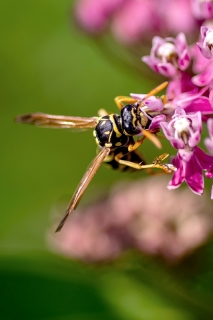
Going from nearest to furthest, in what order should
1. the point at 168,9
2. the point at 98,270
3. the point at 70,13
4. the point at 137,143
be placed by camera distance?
the point at 137,143
the point at 98,270
the point at 168,9
the point at 70,13

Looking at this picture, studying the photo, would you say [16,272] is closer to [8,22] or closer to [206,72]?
[206,72]

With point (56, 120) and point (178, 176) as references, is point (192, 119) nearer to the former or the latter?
point (178, 176)

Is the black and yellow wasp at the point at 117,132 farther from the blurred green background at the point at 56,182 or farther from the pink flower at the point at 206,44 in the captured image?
the blurred green background at the point at 56,182

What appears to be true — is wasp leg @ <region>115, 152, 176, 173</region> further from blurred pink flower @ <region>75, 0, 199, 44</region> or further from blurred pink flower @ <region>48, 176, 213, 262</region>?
blurred pink flower @ <region>75, 0, 199, 44</region>

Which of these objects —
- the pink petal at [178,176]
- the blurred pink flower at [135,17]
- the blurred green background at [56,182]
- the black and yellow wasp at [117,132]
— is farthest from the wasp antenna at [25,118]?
the blurred pink flower at [135,17]

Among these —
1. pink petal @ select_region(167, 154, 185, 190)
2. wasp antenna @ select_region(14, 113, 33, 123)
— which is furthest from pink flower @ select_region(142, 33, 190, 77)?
wasp antenna @ select_region(14, 113, 33, 123)

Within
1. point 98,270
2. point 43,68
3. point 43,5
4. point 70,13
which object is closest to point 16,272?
point 98,270
